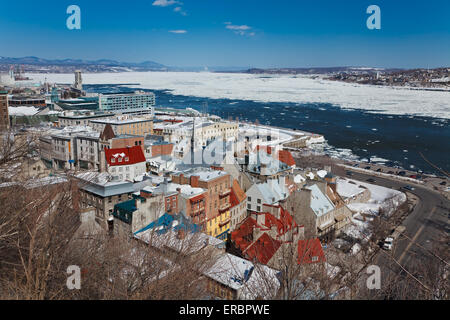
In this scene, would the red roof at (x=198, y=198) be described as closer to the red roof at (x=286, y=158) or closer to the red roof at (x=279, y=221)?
the red roof at (x=279, y=221)

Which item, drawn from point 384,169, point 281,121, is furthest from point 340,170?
point 281,121

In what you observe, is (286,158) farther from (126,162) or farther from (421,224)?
(126,162)

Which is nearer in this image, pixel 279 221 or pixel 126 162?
pixel 279 221

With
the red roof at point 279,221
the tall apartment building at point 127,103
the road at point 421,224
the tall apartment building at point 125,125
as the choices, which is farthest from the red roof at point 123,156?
the tall apartment building at point 127,103

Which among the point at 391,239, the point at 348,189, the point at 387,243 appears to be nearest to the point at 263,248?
the point at 387,243

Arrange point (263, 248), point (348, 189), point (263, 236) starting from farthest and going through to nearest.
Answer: point (348, 189)
point (263, 236)
point (263, 248)
